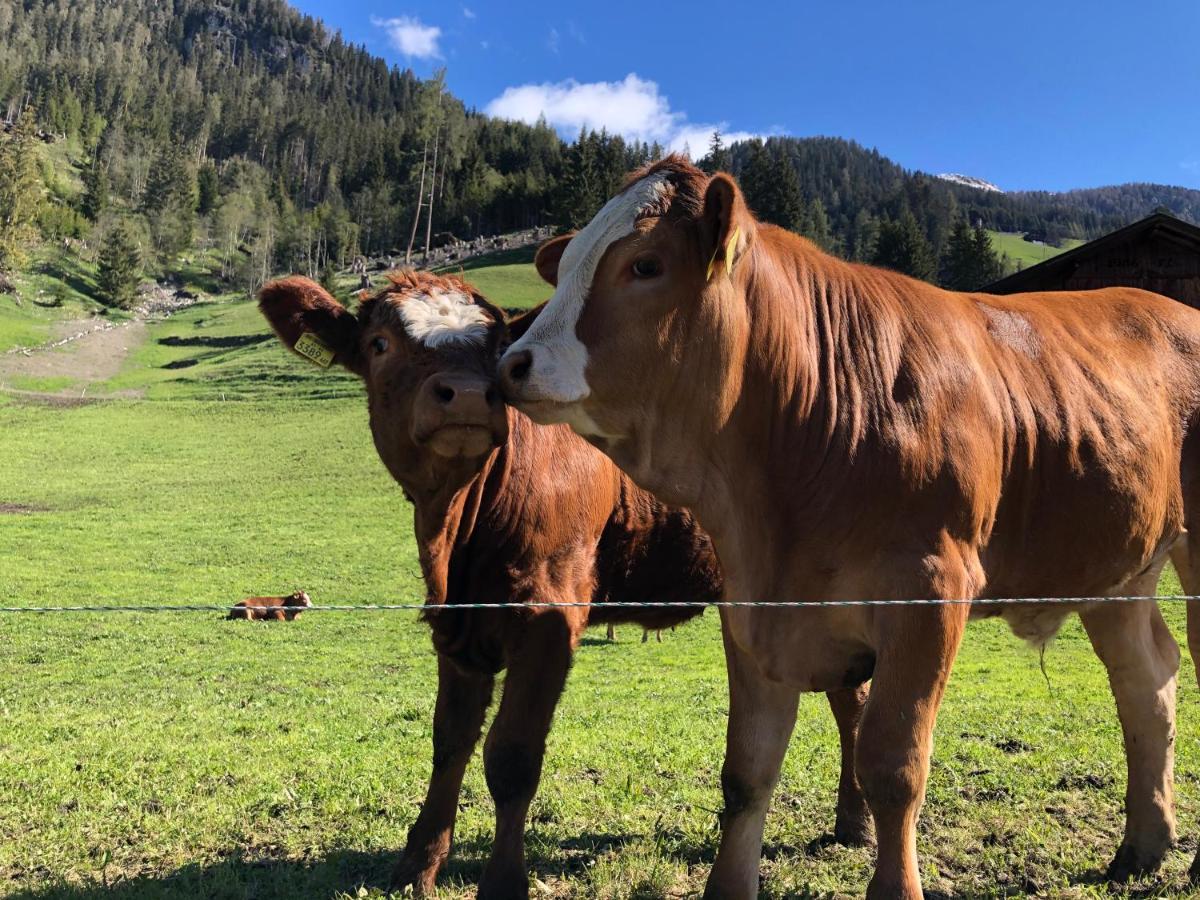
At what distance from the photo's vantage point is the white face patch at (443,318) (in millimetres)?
4195

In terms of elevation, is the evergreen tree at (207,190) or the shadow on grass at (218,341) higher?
the evergreen tree at (207,190)

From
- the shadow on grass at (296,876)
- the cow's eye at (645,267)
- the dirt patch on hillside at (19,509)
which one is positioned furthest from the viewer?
the dirt patch on hillside at (19,509)

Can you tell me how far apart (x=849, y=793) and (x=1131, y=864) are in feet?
4.48

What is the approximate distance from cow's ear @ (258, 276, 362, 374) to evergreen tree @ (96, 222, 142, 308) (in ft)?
315

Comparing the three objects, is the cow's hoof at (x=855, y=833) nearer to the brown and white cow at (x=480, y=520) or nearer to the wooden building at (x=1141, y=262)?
the brown and white cow at (x=480, y=520)

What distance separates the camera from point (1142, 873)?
446 cm

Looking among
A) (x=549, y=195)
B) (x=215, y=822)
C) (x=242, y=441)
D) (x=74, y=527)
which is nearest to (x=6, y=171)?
(x=549, y=195)

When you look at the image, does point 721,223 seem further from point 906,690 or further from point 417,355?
point 417,355

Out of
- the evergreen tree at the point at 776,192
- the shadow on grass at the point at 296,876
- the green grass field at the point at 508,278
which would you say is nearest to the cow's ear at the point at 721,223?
the shadow on grass at the point at 296,876

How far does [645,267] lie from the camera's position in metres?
3.08

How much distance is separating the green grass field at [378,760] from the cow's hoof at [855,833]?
103 millimetres

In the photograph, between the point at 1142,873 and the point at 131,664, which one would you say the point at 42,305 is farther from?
the point at 1142,873

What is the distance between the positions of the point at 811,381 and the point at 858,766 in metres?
1.33

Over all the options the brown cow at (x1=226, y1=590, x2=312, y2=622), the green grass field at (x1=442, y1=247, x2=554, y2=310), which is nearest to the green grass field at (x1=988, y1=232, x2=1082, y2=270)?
the green grass field at (x1=442, y1=247, x2=554, y2=310)
